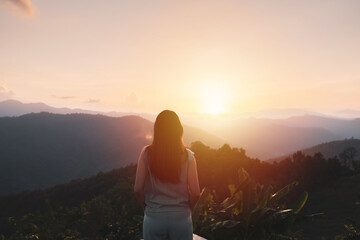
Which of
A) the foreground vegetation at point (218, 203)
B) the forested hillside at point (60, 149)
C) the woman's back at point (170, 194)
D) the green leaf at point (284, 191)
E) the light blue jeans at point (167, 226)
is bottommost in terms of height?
the forested hillside at point (60, 149)

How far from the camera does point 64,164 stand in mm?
153500

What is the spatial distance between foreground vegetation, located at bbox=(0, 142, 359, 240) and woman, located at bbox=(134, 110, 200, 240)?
332 cm

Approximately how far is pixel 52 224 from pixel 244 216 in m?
6.23

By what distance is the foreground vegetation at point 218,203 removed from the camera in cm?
635

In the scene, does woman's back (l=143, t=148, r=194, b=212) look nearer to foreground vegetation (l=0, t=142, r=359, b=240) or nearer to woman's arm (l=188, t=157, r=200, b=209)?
woman's arm (l=188, t=157, r=200, b=209)

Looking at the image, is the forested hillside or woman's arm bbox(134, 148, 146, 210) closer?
woman's arm bbox(134, 148, 146, 210)

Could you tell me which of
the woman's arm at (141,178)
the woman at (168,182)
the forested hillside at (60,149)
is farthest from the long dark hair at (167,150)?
the forested hillside at (60,149)

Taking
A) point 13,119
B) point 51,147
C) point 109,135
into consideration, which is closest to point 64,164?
point 51,147

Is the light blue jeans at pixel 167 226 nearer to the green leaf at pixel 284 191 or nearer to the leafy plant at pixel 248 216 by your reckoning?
the leafy plant at pixel 248 216

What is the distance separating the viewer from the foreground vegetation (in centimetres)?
635

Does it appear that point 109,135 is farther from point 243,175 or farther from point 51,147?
point 243,175

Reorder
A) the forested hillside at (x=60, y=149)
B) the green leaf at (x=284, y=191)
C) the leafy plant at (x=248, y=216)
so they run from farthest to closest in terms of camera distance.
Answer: the forested hillside at (x=60, y=149) → the green leaf at (x=284, y=191) → the leafy plant at (x=248, y=216)

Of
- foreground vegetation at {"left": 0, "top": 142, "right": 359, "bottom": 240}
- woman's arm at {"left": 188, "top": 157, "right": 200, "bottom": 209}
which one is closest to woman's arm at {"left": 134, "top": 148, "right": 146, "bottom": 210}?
woman's arm at {"left": 188, "top": 157, "right": 200, "bottom": 209}

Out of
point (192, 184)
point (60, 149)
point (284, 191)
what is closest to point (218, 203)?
point (284, 191)
